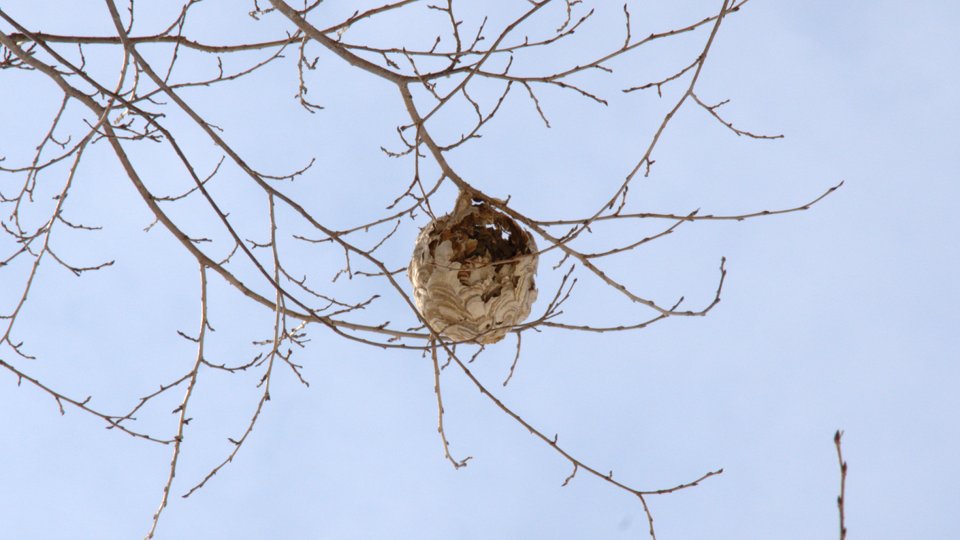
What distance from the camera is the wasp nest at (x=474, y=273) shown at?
3.21 metres

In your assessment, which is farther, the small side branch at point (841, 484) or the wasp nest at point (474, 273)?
the wasp nest at point (474, 273)

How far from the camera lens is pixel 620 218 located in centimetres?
314

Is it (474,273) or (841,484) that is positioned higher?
(474,273)

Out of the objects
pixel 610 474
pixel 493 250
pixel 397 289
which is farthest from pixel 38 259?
pixel 610 474

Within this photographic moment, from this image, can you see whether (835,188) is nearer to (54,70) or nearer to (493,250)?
(493,250)

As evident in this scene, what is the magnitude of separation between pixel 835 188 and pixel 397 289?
1.45m

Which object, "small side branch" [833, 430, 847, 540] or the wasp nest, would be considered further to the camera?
the wasp nest

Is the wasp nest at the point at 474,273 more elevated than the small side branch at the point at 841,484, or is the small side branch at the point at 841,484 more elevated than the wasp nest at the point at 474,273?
the wasp nest at the point at 474,273

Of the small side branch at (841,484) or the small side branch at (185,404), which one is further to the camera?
the small side branch at (185,404)

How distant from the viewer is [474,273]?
10.5 feet

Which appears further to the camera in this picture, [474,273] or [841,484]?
[474,273]

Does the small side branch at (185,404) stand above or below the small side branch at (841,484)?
above

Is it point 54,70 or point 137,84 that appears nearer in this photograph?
point 54,70

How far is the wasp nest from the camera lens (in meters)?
3.21
